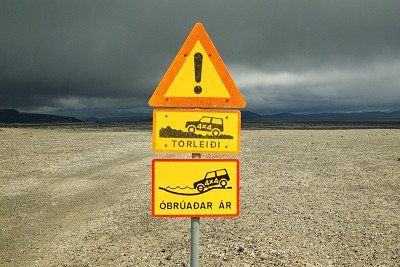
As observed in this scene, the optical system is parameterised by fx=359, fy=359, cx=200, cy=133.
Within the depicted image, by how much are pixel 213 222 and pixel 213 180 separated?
218 inches

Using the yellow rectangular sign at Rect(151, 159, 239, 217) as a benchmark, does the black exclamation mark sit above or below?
above

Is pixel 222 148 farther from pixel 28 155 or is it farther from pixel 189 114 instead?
pixel 28 155

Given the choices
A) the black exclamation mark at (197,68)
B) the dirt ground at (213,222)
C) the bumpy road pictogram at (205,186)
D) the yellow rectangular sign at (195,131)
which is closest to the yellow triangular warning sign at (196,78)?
the black exclamation mark at (197,68)

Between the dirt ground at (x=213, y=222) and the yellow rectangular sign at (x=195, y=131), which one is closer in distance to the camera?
the yellow rectangular sign at (x=195, y=131)

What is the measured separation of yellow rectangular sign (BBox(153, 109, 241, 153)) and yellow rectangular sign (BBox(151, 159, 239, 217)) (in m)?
0.16

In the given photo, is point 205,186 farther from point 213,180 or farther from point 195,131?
point 195,131

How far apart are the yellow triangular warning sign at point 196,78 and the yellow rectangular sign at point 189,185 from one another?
70 centimetres

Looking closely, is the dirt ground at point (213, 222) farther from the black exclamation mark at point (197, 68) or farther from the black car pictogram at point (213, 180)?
the black exclamation mark at point (197, 68)

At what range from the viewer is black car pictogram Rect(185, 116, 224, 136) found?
13.4 ft

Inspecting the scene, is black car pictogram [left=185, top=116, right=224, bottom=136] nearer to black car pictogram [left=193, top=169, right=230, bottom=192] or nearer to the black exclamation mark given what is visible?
the black exclamation mark

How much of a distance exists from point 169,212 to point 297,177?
12.7 metres

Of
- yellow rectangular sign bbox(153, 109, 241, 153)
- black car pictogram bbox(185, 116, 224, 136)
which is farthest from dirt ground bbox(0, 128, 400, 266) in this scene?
black car pictogram bbox(185, 116, 224, 136)

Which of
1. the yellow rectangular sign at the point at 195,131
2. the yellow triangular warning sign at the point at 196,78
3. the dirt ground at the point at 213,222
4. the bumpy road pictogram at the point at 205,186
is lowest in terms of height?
the dirt ground at the point at 213,222

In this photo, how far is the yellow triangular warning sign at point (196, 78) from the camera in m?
4.15
